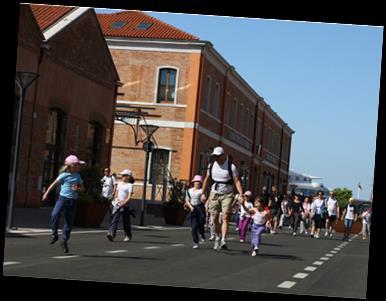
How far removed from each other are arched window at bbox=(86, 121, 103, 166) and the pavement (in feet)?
60.4

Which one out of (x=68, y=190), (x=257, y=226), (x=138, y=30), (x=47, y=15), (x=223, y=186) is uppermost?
(x=138, y=30)

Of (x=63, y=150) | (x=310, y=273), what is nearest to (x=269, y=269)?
(x=310, y=273)

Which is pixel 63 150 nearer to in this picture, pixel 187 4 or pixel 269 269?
pixel 269 269

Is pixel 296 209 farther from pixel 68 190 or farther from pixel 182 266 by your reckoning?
pixel 182 266

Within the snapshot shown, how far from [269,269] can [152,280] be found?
11.7 feet

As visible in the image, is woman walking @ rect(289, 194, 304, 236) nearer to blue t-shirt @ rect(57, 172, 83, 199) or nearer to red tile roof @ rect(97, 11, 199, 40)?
red tile roof @ rect(97, 11, 199, 40)

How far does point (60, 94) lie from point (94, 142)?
532 centimetres

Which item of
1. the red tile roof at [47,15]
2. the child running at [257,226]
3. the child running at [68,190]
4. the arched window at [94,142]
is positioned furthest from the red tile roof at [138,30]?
the child running at [68,190]

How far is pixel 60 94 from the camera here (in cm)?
3294

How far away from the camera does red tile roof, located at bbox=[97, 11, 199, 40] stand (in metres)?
48.2

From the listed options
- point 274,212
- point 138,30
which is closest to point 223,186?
point 274,212

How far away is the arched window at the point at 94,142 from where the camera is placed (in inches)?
1463

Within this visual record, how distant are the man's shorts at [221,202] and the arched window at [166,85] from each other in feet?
105

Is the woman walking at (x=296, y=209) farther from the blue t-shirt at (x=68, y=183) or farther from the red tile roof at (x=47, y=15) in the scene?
the blue t-shirt at (x=68, y=183)
